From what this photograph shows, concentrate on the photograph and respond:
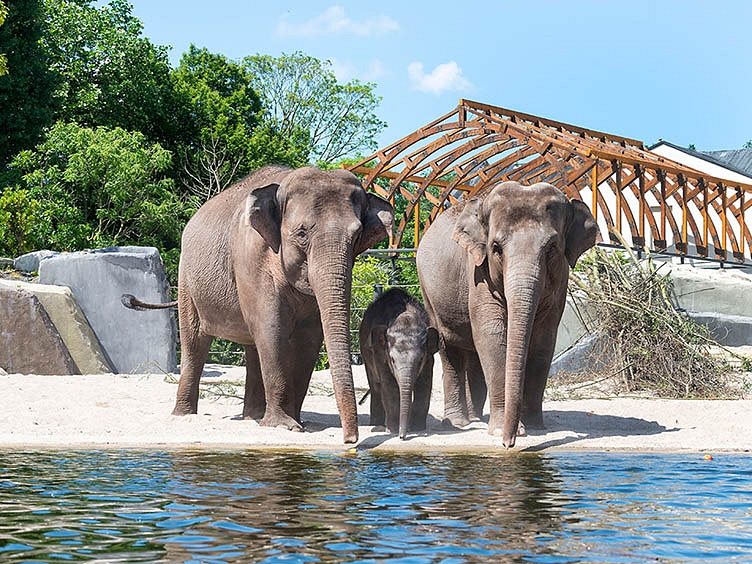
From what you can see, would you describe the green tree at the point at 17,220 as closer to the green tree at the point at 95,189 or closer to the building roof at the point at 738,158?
the green tree at the point at 95,189

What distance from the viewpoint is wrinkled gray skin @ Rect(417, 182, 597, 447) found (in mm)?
8711

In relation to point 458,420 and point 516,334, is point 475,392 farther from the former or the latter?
point 516,334

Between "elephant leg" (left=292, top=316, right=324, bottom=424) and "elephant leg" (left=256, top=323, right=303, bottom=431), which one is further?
"elephant leg" (left=292, top=316, right=324, bottom=424)

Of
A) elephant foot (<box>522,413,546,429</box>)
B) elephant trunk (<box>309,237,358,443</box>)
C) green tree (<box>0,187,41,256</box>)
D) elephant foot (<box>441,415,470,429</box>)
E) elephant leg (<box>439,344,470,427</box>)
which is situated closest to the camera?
elephant trunk (<box>309,237,358,443</box>)

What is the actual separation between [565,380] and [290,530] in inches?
372

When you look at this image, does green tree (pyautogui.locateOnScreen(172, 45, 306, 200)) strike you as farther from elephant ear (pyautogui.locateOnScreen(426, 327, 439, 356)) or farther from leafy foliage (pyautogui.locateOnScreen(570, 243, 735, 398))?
elephant ear (pyautogui.locateOnScreen(426, 327, 439, 356))

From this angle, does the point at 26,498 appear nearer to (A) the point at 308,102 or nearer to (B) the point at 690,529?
(B) the point at 690,529

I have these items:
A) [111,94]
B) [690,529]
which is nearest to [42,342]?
[690,529]

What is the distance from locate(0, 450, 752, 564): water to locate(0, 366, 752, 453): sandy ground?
0.84 meters

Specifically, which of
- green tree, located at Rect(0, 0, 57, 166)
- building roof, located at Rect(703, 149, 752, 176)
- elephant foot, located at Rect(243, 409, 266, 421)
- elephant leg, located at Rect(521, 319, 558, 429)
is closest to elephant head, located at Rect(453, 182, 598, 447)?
elephant leg, located at Rect(521, 319, 558, 429)

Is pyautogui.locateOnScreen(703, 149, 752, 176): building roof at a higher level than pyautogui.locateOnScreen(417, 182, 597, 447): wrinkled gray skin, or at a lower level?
higher

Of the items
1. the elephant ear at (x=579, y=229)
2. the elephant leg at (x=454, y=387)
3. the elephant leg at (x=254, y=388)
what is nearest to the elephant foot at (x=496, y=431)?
the elephant leg at (x=454, y=387)

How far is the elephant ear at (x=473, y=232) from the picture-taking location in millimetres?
9336

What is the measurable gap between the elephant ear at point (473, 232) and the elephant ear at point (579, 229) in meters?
0.74
